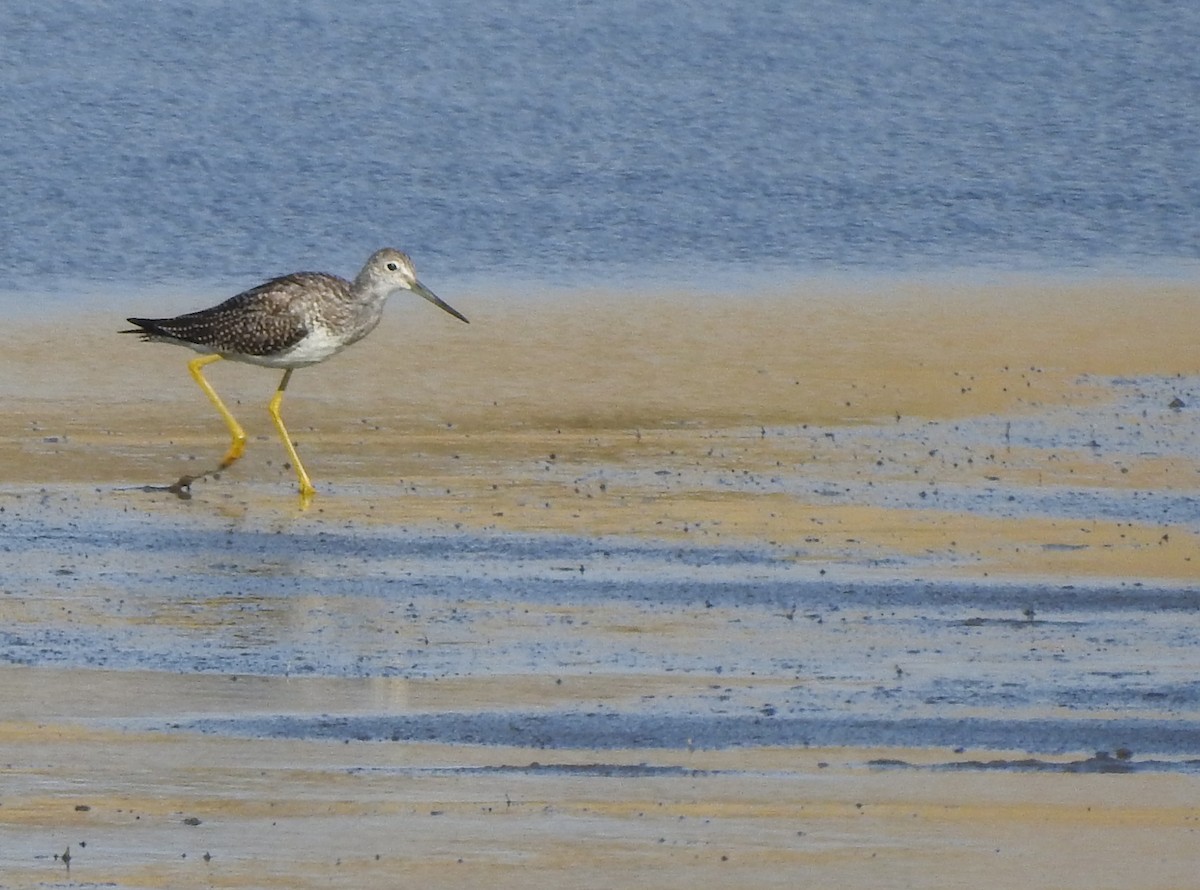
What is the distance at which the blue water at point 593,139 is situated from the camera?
716 inches

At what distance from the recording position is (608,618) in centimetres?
859

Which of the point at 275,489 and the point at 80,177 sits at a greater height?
the point at 80,177

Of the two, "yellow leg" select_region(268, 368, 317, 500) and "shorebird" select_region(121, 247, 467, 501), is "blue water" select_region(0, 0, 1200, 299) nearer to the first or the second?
"shorebird" select_region(121, 247, 467, 501)

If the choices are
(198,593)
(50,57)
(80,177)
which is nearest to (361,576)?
(198,593)

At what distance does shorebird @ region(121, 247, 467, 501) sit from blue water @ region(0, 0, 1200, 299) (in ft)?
13.4

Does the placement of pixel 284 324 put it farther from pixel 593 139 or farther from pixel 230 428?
pixel 593 139

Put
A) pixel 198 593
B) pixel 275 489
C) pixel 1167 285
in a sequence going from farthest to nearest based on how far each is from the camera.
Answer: pixel 1167 285 < pixel 275 489 < pixel 198 593

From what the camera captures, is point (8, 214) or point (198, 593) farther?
point (8, 214)

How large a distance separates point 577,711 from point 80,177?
1337 centimetres

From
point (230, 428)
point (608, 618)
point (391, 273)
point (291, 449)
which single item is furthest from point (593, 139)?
point (608, 618)

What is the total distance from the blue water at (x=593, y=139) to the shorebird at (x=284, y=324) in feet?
13.4

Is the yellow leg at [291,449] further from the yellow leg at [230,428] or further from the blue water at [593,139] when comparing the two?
the blue water at [593,139]

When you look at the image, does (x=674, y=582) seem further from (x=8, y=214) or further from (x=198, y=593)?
(x=8, y=214)

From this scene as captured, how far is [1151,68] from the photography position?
2461 cm
